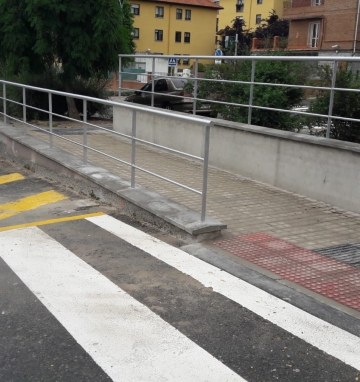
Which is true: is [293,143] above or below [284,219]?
above

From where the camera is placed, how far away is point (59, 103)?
18.5m

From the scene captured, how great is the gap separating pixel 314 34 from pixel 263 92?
47.1 meters

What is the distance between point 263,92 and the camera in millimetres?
9969

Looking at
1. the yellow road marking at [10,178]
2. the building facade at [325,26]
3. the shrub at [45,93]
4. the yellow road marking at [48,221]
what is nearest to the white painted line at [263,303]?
the yellow road marking at [48,221]

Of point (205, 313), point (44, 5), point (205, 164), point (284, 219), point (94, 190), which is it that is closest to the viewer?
point (205, 313)

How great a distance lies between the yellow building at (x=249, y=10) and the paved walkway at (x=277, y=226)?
81102 millimetres

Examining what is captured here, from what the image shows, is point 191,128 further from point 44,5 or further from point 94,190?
point 44,5

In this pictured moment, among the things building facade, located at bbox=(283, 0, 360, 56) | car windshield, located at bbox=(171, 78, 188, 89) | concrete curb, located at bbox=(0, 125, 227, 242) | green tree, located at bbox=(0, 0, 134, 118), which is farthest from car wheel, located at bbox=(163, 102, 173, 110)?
building facade, located at bbox=(283, 0, 360, 56)

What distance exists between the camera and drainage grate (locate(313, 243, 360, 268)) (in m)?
5.63

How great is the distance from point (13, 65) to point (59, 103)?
6.81 feet

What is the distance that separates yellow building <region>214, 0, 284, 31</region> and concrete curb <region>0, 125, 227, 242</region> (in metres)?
79.9

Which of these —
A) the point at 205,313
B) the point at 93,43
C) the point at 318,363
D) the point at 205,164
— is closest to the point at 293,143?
the point at 205,164

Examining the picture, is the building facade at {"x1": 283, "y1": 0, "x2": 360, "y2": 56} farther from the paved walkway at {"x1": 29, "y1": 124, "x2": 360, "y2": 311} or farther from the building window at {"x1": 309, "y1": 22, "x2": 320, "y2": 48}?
the paved walkway at {"x1": 29, "y1": 124, "x2": 360, "y2": 311}

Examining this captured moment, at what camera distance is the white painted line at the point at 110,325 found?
3.54 metres
